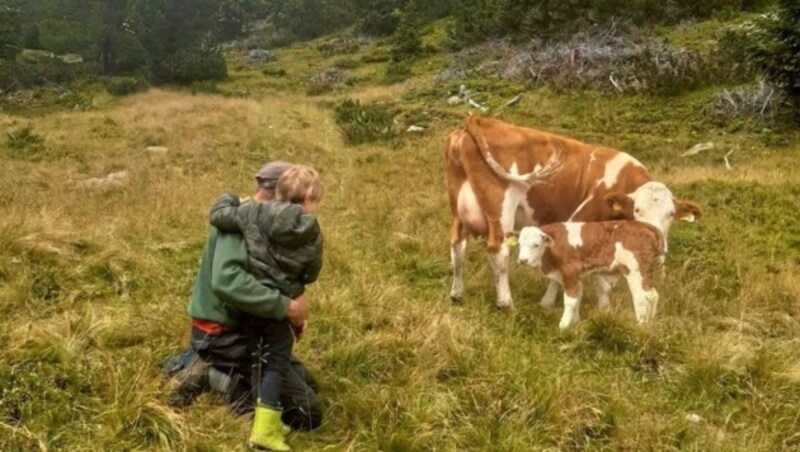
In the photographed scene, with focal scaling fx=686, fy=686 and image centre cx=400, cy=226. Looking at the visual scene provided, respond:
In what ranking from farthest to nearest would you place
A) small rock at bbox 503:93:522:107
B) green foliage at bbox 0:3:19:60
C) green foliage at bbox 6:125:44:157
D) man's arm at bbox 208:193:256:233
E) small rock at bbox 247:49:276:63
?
small rock at bbox 247:49:276:63
green foliage at bbox 0:3:19:60
small rock at bbox 503:93:522:107
green foliage at bbox 6:125:44:157
man's arm at bbox 208:193:256:233

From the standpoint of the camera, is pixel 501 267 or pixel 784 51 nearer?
pixel 501 267

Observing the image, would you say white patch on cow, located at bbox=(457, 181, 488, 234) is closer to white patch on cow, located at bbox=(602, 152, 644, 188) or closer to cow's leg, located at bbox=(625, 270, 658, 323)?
white patch on cow, located at bbox=(602, 152, 644, 188)

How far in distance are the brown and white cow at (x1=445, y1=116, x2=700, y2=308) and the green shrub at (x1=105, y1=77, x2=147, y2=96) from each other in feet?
105

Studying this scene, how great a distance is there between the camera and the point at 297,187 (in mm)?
3924

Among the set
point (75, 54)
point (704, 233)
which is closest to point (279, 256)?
point (704, 233)

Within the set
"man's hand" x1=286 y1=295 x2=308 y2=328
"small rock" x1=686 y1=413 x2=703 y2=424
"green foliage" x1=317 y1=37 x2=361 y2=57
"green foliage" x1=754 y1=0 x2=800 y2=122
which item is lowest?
"green foliage" x1=317 y1=37 x2=361 y2=57

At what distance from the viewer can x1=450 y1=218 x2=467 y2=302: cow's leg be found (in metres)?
6.63

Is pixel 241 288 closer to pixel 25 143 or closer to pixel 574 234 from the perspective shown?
pixel 574 234

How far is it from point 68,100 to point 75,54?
18553 mm

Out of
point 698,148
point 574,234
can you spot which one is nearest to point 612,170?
point 574,234

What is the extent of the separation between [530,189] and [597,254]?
41.1 inches

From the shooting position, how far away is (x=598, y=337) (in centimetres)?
536

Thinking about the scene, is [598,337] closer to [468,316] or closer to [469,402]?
[468,316]

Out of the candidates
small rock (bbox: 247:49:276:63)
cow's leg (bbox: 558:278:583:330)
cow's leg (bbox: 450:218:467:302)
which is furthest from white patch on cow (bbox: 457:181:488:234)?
small rock (bbox: 247:49:276:63)
